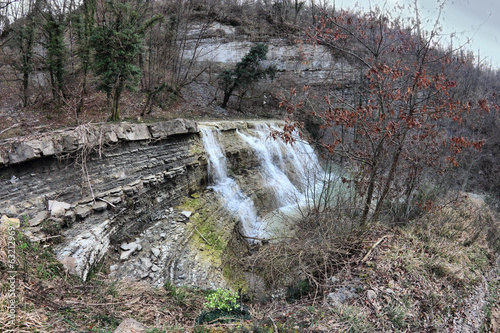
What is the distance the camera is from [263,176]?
32.6ft

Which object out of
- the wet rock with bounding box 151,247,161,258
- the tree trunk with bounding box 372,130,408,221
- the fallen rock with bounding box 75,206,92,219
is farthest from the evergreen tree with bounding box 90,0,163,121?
the tree trunk with bounding box 372,130,408,221

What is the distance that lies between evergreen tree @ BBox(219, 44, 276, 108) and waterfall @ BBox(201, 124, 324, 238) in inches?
183

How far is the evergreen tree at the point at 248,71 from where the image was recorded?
15.4 m

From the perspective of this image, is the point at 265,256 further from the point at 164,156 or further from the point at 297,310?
the point at 164,156

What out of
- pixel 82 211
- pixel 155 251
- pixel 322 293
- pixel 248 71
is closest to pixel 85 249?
pixel 82 211

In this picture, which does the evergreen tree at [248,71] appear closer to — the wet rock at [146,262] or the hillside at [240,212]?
the hillside at [240,212]

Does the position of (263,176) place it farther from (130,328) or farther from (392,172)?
(130,328)

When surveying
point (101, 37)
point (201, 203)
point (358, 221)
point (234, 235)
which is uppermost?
point (101, 37)

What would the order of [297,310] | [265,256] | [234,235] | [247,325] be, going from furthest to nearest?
1. [234,235]
2. [265,256]
3. [297,310]
4. [247,325]

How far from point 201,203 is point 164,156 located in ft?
5.45

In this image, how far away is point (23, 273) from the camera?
2902 mm

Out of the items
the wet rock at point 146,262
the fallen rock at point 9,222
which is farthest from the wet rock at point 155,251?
the fallen rock at point 9,222

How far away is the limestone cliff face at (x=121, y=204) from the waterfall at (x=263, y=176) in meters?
0.71

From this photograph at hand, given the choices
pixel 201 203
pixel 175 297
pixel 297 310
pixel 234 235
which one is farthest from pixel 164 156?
pixel 297 310
